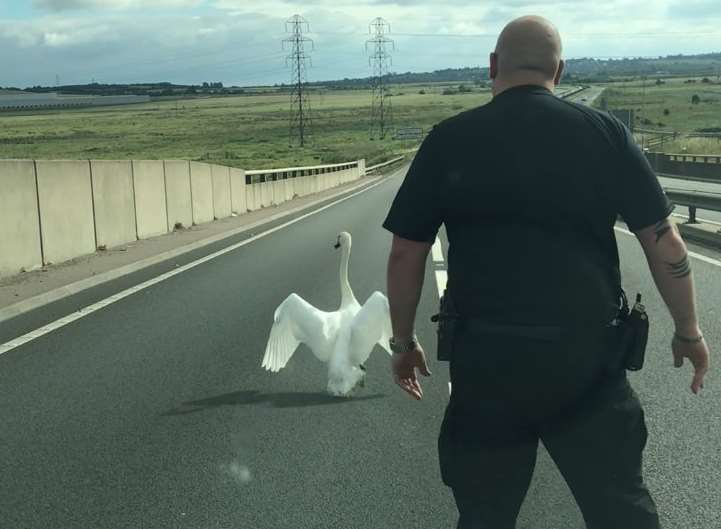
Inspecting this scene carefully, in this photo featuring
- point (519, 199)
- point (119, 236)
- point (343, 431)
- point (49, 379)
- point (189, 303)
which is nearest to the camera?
point (519, 199)

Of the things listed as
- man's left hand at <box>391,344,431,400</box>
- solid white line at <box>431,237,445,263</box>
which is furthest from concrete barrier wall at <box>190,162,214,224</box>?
man's left hand at <box>391,344,431,400</box>

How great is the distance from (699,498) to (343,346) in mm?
2506

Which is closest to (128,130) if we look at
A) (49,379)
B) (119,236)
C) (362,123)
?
(362,123)

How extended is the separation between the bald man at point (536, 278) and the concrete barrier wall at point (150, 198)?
15.3m

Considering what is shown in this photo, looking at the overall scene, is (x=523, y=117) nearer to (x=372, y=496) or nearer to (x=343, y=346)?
(x=372, y=496)

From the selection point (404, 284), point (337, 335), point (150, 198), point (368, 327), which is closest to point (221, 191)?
point (150, 198)

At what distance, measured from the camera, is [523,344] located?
2961mm

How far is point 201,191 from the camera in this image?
22781 millimetres

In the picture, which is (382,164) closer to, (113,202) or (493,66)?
(113,202)

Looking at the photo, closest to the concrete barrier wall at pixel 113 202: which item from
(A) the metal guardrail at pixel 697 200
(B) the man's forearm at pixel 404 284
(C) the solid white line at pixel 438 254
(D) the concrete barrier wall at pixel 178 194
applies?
(D) the concrete barrier wall at pixel 178 194

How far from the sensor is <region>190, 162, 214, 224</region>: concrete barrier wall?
72.4ft

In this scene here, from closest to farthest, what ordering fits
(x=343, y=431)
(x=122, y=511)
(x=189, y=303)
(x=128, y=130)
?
(x=122, y=511), (x=343, y=431), (x=189, y=303), (x=128, y=130)

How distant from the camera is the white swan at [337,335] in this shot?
6355 mm

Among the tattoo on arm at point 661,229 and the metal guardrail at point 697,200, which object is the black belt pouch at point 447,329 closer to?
the tattoo on arm at point 661,229
